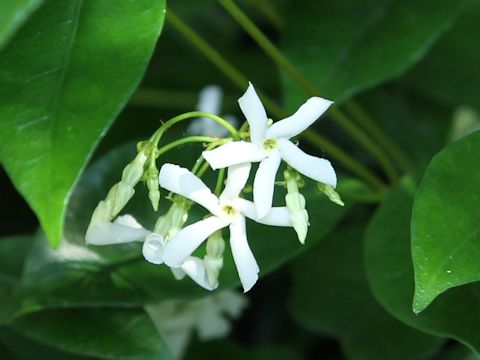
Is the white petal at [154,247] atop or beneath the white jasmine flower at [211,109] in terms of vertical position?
atop

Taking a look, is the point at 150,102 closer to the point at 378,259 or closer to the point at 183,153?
the point at 183,153

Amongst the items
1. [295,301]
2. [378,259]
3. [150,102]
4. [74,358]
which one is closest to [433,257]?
[378,259]

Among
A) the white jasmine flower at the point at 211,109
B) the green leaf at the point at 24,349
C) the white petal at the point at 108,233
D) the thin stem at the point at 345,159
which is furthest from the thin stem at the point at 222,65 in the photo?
the green leaf at the point at 24,349

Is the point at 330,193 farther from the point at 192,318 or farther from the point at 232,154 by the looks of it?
the point at 192,318

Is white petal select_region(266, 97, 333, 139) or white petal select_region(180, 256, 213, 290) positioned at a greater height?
white petal select_region(266, 97, 333, 139)

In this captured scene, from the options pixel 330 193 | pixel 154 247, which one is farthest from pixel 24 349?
pixel 330 193

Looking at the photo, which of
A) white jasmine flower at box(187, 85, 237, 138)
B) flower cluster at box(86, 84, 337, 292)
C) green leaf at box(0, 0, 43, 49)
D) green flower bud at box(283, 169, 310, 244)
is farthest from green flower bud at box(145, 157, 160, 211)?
white jasmine flower at box(187, 85, 237, 138)

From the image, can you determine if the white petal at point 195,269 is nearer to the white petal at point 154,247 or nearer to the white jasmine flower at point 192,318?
the white petal at point 154,247

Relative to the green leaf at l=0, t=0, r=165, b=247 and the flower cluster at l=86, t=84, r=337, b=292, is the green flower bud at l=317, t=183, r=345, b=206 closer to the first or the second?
the flower cluster at l=86, t=84, r=337, b=292
